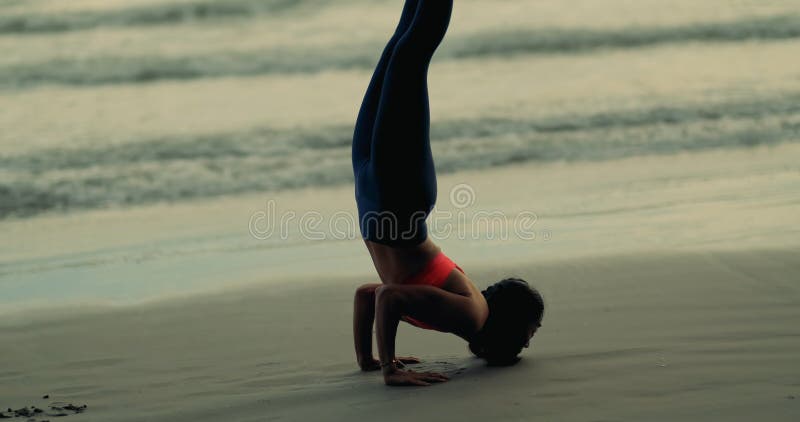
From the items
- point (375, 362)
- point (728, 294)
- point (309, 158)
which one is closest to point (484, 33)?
point (309, 158)

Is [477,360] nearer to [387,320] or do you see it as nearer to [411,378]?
[411,378]

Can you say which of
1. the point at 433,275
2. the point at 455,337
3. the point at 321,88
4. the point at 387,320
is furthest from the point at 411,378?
the point at 321,88

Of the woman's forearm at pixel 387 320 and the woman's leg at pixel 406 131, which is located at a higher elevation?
the woman's leg at pixel 406 131

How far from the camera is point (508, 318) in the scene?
4.83 metres

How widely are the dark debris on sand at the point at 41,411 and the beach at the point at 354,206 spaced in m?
0.06

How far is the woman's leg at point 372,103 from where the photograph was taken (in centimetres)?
482

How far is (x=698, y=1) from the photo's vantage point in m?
20.5

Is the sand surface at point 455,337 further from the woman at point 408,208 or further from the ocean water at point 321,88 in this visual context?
the ocean water at point 321,88

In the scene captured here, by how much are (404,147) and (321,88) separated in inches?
442

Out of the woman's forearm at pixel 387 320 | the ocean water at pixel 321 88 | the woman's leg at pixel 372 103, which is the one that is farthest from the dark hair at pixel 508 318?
the ocean water at pixel 321 88

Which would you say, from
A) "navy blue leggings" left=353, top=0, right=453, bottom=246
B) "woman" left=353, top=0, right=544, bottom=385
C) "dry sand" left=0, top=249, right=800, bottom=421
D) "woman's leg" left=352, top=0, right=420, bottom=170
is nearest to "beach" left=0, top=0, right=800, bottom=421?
"dry sand" left=0, top=249, right=800, bottom=421

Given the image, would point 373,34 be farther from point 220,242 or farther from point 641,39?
point 220,242

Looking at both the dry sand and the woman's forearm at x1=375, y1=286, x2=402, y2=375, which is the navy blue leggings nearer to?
the woman's forearm at x1=375, y1=286, x2=402, y2=375

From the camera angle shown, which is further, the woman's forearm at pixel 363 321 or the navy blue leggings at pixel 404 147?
the woman's forearm at pixel 363 321
